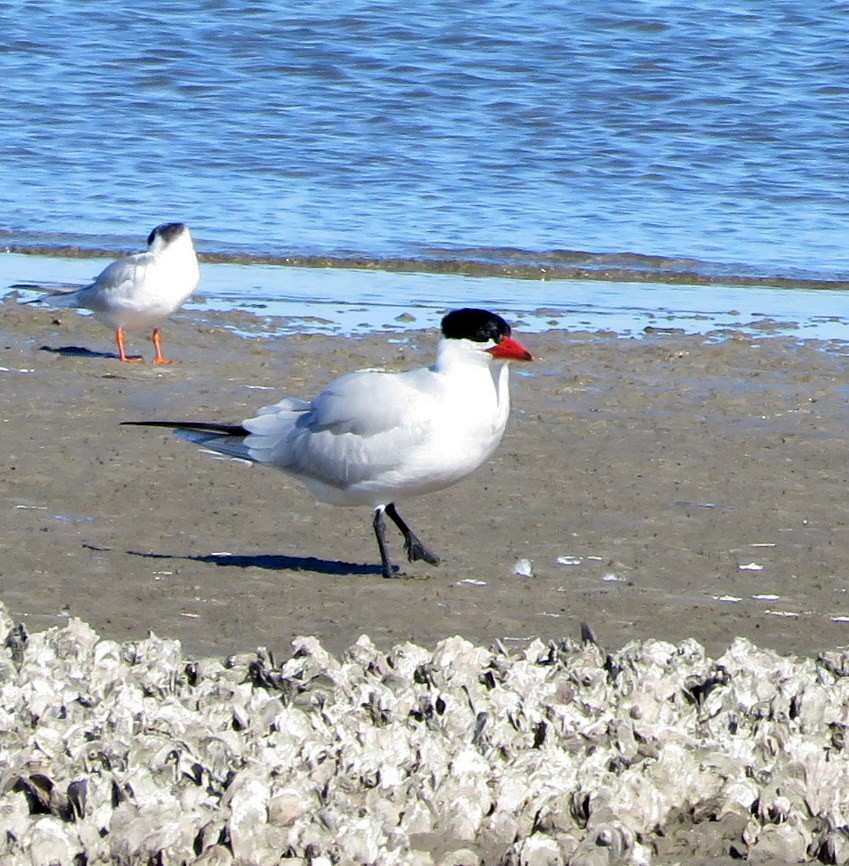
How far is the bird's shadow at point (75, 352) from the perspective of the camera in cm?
1007

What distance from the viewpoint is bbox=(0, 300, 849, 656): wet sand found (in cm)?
555

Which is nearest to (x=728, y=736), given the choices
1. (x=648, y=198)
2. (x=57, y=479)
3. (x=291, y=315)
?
(x=57, y=479)

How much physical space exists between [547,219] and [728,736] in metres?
11.9

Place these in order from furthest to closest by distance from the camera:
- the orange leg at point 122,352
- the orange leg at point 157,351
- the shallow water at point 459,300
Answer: the shallow water at point 459,300 < the orange leg at point 122,352 < the orange leg at point 157,351

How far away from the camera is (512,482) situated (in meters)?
7.30

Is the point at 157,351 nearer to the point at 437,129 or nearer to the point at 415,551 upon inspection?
the point at 415,551

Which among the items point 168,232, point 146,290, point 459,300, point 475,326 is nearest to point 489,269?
point 459,300

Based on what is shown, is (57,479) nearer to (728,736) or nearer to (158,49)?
(728,736)

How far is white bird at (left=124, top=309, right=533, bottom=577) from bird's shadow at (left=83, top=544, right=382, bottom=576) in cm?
14

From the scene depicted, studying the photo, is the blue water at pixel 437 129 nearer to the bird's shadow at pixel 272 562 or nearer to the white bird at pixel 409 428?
the white bird at pixel 409 428

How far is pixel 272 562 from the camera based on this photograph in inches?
244

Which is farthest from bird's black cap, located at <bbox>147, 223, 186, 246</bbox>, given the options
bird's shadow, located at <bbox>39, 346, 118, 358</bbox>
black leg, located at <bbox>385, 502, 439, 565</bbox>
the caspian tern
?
black leg, located at <bbox>385, 502, 439, 565</bbox>

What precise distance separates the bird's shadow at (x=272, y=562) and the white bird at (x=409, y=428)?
0.14 m

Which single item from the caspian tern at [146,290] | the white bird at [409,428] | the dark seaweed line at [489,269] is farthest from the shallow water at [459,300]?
the white bird at [409,428]
